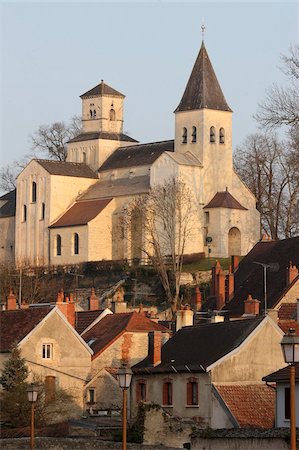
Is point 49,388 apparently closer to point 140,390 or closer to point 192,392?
point 140,390

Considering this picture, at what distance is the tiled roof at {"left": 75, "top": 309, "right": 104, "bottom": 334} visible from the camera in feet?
213

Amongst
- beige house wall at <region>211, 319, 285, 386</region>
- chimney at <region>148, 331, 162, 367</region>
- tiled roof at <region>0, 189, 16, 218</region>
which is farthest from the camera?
tiled roof at <region>0, 189, 16, 218</region>

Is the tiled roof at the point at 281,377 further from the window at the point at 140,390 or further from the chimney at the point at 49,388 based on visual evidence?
the chimney at the point at 49,388

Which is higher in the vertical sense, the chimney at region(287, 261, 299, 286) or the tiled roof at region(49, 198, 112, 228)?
the tiled roof at region(49, 198, 112, 228)

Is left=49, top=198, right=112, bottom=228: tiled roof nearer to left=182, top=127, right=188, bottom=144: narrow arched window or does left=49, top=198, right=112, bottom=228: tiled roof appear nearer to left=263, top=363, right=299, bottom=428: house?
left=182, top=127, right=188, bottom=144: narrow arched window

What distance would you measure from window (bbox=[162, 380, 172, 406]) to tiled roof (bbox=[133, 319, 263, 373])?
443 millimetres

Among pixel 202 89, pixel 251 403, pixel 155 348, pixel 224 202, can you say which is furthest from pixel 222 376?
pixel 202 89

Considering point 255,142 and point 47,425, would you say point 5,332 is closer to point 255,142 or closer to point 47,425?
point 47,425

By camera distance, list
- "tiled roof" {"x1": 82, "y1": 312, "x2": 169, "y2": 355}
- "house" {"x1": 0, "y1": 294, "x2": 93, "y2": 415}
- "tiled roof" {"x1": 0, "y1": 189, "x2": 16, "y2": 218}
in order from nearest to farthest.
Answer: "house" {"x1": 0, "y1": 294, "x2": 93, "y2": 415} < "tiled roof" {"x1": 82, "y1": 312, "x2": 169, "y2": 355} < "tiled roof" {"x1": 0, "y1": 189, "x2": 16, "y2": 218}

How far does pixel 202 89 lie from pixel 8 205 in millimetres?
22491

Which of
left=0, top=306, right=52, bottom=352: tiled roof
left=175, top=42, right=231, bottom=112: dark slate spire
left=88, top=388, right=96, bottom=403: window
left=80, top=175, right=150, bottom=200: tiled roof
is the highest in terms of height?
left=175, top=42, right=231, bottom=112: dark slate spire

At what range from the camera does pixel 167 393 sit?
2039 inches

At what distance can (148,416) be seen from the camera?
45219 mm

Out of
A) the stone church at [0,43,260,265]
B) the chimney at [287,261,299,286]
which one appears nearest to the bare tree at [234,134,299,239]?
the stone church at [0,43,260,265]
